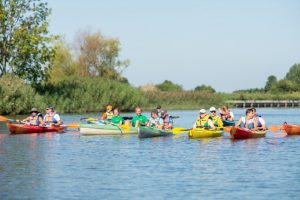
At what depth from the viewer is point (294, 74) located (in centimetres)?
15038

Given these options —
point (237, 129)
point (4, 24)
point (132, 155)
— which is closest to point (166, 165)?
point (132, 155)

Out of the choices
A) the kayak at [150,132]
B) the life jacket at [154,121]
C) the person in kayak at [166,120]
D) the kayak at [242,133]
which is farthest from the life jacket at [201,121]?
the life jacket at [154,121]

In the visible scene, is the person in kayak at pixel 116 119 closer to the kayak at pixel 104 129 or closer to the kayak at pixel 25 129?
the kayak at pixel 104 129

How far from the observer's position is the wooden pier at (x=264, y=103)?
9544cm

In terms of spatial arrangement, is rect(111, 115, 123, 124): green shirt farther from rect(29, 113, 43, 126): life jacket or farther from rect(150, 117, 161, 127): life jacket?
rect(29, 113, 43, 126): life jacket

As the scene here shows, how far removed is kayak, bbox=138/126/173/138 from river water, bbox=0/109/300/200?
0.39 meters

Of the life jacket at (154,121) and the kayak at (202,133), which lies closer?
the kayak at (202,133)

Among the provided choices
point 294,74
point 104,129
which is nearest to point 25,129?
point 104,129

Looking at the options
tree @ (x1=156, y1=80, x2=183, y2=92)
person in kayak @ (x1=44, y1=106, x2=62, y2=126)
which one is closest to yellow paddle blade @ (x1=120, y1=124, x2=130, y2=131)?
person in kayak @ (x1=44, y1=106, x2=62, y2=126)

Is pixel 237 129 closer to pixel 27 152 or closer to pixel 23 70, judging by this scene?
pixel 27 152

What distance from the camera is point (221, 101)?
285 ft

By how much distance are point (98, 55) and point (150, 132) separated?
54926mm

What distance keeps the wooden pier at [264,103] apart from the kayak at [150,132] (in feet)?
191

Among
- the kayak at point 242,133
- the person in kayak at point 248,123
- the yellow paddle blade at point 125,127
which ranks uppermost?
the person in kayak at point 248,123
